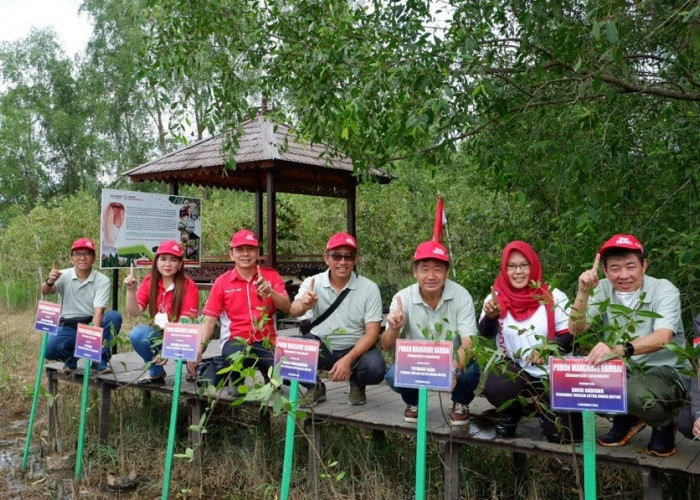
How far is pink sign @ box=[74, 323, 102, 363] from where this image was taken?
4707 mm

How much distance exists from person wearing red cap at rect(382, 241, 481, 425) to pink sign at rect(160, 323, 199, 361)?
123cm

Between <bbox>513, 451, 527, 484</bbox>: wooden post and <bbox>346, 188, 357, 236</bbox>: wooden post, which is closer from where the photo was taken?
<bbox>513, 451, 527, 484</bbox>: wooden post

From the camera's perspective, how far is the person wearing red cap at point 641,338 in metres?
3.09

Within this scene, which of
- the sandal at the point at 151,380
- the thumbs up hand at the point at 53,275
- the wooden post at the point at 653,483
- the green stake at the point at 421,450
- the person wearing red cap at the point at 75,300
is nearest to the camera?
the green stake at the point at 421,450

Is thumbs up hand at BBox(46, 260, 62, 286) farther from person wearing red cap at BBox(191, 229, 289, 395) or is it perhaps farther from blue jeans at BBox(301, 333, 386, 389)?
blue jeans at BBox(301, 333, 386, 389)

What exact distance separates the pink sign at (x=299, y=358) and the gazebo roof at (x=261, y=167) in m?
4.87

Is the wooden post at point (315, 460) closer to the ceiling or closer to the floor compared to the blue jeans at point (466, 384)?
closer to the floor

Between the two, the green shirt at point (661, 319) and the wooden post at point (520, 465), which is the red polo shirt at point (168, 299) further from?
the green shirt at point (661, 319)

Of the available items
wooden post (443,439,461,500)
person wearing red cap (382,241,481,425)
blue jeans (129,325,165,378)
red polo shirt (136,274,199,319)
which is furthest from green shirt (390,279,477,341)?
blue jeans (129,325,165,378)

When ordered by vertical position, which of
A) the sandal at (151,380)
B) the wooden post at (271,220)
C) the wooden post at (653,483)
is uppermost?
the wooden post at (271,220)

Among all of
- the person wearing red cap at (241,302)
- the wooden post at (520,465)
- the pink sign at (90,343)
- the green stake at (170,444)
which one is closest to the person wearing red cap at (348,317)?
the person wearing red cap at (241,302)

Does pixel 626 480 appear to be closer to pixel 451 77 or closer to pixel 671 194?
pixel 671 194

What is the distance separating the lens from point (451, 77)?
3.88m

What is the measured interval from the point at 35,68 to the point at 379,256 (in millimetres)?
23861
